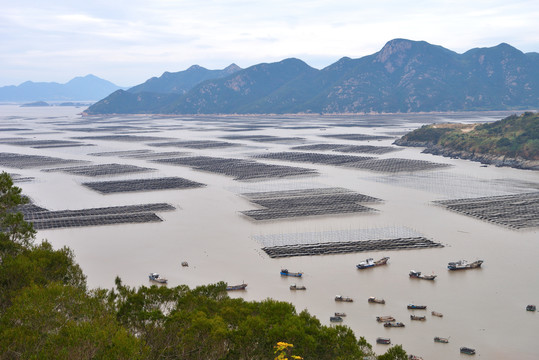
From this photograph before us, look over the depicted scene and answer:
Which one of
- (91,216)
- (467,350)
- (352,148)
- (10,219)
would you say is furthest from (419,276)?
(352,148)

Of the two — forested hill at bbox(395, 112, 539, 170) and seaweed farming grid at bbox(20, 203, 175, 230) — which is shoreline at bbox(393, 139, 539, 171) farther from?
seaweed farming grid at bbox(20, 203, 175, 230)

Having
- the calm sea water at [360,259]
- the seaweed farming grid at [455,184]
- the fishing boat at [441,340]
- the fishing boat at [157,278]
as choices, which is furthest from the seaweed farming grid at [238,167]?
the fishing boat at [441,340]

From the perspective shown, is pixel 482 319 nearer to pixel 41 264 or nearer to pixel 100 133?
pixel 41 264

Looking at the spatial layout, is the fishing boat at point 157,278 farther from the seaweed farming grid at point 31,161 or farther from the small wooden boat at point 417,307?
the seaweed farming grid at point 31,161

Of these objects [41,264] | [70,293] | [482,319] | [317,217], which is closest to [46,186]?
[317,217]

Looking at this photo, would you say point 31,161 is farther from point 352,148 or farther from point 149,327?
point 149,327

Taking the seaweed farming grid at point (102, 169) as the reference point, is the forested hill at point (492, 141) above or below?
above
